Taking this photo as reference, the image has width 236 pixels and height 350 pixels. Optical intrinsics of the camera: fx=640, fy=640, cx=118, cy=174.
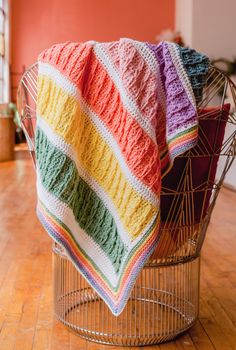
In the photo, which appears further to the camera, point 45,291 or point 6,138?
point 6,138

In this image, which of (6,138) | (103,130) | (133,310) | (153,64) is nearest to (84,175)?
(103,130)

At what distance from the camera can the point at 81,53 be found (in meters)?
1.69

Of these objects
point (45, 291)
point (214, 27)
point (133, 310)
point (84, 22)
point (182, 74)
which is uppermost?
point (182, 74)

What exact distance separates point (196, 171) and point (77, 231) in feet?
1.26

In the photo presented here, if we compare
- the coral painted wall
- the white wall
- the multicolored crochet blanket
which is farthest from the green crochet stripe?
the coral painted wall

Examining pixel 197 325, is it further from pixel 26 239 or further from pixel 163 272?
pixel 26 239

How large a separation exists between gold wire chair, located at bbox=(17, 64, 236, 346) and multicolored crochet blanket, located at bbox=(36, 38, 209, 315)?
12 cm

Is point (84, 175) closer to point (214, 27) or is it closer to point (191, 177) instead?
point (191, 177)

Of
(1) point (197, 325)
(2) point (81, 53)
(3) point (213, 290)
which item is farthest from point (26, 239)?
(2) point (81, 53)

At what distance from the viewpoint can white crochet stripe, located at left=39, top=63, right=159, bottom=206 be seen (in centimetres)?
162

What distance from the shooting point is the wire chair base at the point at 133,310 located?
1850 mm

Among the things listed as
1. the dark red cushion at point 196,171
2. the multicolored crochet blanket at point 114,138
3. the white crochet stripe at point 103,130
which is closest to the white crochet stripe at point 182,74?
the multicolored crochet blanket at point 114,138

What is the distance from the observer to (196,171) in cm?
184

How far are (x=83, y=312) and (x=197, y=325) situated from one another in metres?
0.36
